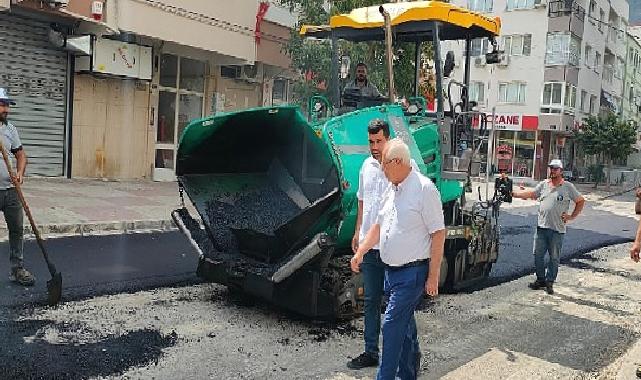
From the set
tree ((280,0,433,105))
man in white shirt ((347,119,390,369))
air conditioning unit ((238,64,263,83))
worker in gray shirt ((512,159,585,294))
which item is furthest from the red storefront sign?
man in white shirt ((347,119,390,369))

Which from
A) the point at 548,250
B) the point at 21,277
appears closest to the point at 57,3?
the point at 21,277

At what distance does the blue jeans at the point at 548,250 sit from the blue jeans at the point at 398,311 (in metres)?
4.23

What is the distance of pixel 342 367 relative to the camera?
4.59 meters

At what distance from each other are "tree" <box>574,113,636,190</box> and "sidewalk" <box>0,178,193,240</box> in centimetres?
2944

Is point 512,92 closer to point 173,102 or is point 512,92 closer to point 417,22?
point 173,102

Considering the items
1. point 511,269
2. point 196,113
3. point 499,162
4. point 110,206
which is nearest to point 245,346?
point 499,162

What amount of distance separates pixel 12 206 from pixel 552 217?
19.8 ft

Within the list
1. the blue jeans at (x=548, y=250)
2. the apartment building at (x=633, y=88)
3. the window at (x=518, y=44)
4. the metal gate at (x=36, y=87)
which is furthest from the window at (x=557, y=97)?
the blue jeans at (x=548, y=250)

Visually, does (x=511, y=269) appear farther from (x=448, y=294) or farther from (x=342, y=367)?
(x=342, y=367)

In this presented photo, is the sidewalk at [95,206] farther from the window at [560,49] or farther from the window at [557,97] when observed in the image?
the window at [560,49]

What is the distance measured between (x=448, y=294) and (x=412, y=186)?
11.5ft

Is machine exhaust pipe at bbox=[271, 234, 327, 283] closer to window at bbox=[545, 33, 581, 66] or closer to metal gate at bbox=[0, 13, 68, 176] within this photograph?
metal gate at bbox=[0, 13, 68, 176]

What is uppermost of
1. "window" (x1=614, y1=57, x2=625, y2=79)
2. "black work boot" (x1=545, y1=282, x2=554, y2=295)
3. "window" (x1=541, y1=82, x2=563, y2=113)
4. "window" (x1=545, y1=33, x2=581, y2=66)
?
"window" (x1=614, y1=57, x2=625, y2=79)

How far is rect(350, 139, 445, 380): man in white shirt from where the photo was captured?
387 centimetres
